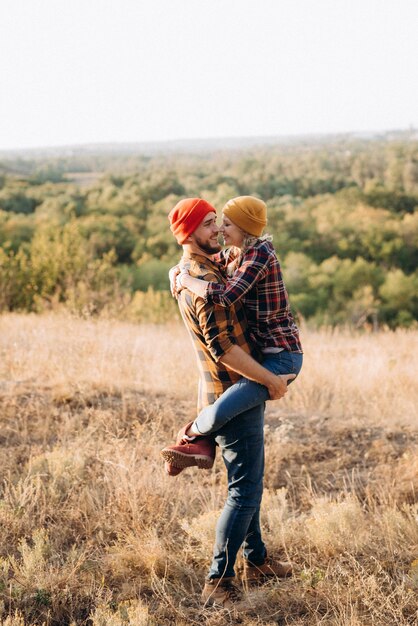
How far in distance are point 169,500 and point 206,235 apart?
1.82 m

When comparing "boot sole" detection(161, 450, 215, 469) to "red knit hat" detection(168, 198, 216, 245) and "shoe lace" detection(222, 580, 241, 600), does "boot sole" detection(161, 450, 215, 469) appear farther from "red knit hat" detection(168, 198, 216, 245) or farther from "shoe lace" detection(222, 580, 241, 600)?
"red knit hat" detection(168, 198, 216, 245)

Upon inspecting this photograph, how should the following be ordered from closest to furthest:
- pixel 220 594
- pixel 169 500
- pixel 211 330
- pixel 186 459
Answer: pixel 211 330 < pixel 186 459 < pixel 220 594 < pixel 169 500

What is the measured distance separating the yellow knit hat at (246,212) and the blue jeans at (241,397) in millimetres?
559

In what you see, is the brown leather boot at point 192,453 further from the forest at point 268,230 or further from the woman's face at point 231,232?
the forest at point 268,230

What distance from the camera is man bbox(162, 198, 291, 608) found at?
2523 millimetres

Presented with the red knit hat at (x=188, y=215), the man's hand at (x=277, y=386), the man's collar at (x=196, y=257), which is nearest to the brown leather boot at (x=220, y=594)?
the man's hand at (x=277, y=386)

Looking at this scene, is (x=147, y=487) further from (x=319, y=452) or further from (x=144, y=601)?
(x=319, y=452)

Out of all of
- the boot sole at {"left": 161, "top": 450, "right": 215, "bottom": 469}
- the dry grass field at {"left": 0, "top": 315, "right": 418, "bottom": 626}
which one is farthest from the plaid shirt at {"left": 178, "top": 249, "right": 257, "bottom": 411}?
the dry grass field at {"left": 0, "top": 315, "right": 418, "bottom": 626}

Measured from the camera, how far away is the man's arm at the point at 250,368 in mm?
2521

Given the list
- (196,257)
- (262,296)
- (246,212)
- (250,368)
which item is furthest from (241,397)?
(246,212)

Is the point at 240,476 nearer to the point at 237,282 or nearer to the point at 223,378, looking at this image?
the point at 223,378

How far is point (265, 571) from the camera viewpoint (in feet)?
10.1

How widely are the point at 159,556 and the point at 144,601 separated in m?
0.26

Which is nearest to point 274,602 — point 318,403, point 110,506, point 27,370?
point 110,506
